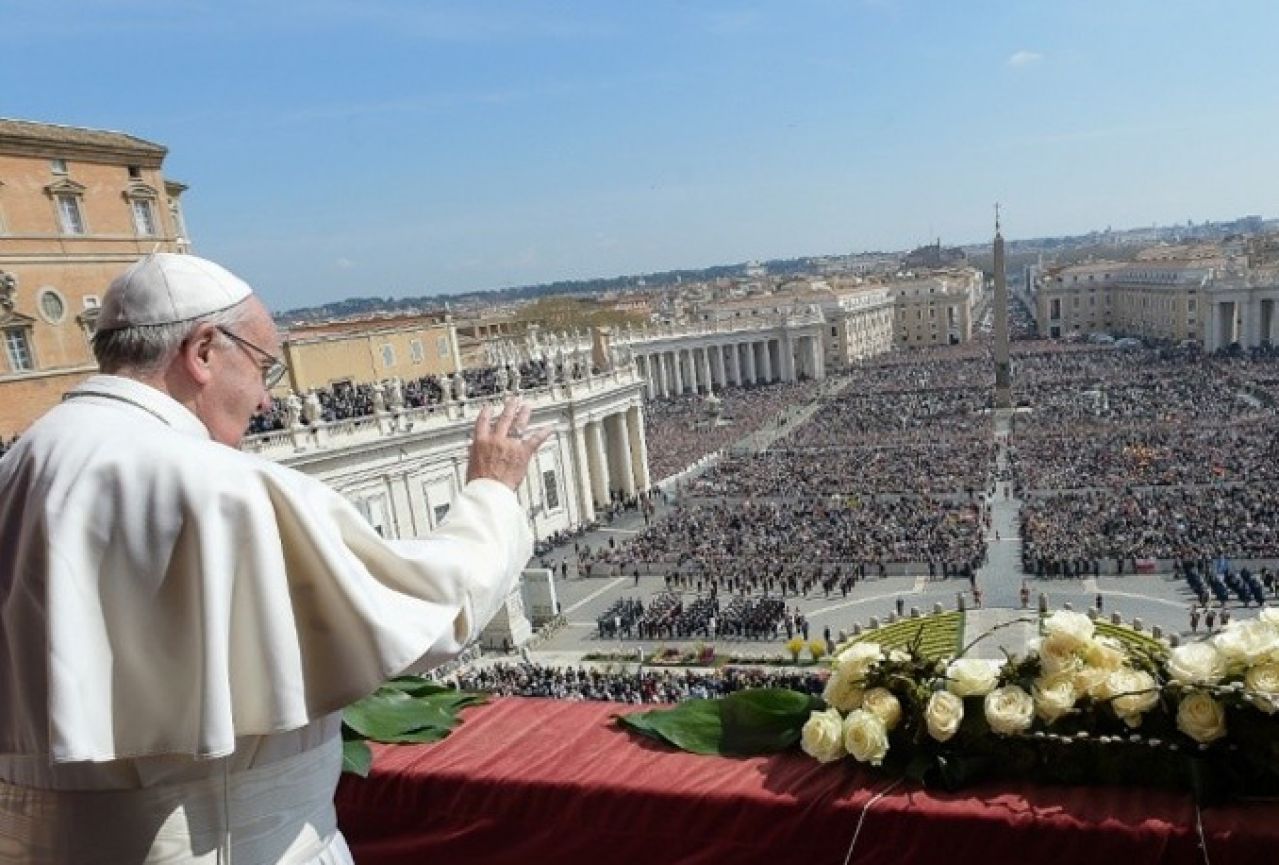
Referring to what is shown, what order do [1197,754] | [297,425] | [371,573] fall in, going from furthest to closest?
[297,425] → [1197,754] → [371,573]

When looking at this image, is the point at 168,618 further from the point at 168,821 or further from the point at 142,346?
the point at 142,346

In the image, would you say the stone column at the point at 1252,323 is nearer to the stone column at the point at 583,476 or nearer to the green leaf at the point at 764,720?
the stone column at the point at 583,476

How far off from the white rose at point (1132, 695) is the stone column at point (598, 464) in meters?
37.3

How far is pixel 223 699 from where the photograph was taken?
66.1 inches

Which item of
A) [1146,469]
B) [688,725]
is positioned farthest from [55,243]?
[1146,469]

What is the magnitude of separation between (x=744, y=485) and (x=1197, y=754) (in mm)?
38968

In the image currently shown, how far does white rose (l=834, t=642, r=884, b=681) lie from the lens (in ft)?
9.94

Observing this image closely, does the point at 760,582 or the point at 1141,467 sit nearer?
the point at 760,582

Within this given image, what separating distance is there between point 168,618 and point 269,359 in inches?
26.4

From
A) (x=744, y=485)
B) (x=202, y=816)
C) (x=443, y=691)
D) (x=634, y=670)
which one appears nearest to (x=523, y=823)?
(x=443, y=691)

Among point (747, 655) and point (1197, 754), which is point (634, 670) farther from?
point (1197, 754)

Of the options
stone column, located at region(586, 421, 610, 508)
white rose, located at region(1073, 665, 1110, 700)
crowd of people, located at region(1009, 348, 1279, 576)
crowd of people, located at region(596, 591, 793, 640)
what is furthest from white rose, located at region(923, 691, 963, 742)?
stone column, located at region(586, 421, 610, 508)

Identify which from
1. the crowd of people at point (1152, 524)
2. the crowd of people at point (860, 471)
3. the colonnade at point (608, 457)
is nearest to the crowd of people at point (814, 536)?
the crowd of people at point (860, 471)

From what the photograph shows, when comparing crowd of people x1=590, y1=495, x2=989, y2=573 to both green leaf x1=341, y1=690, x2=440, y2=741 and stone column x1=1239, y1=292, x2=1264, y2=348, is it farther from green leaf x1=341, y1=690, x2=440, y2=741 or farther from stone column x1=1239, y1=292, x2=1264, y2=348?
stone column x1=1239, y1=292, x2=1264, y2=348
